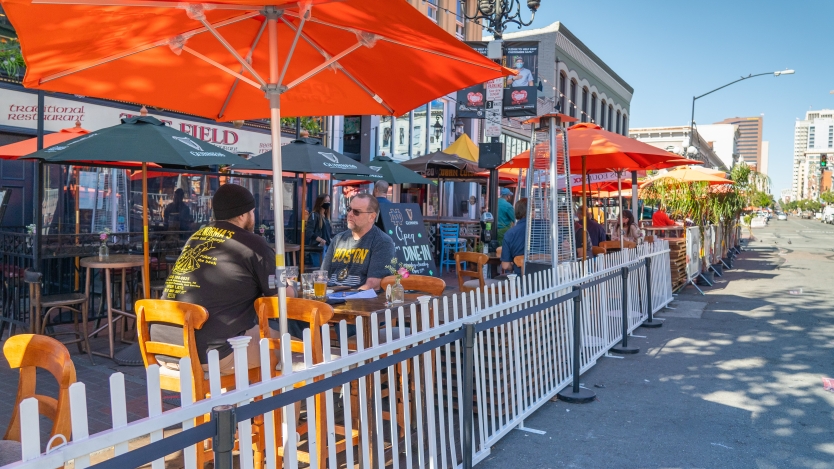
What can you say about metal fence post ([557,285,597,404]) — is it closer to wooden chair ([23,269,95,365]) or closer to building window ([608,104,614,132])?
wooden chair ([23,269,95,365])

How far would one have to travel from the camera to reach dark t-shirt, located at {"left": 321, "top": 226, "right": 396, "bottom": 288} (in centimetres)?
534

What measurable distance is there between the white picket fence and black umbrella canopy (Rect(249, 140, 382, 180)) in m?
3.62

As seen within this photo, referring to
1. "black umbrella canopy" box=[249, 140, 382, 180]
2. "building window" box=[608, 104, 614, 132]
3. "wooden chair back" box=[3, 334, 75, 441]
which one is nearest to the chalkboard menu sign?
"black umbrella canopy" box=[249, 140, 382, 180]

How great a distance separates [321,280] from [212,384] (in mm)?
2310

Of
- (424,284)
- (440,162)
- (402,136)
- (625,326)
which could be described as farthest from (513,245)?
(402,136)

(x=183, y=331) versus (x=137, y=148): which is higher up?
(x=137, y=148)

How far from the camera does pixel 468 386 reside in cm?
355

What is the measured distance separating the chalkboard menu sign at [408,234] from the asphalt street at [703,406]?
3217 millimetres

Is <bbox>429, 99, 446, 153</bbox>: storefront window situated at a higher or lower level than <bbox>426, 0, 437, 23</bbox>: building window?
lower

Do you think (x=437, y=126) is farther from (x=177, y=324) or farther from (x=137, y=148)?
(x=177, y=324)

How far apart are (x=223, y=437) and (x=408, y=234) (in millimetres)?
7254

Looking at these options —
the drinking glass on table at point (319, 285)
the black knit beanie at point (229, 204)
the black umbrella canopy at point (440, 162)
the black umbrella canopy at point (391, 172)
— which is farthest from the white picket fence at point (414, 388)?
the black umbrella canopy at point (440, 162)

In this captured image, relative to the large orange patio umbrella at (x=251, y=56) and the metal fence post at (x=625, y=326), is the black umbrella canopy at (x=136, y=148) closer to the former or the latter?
the large orange patio umbrella at (x=251, y=56)

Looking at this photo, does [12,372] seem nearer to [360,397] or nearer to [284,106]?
[284,106]
